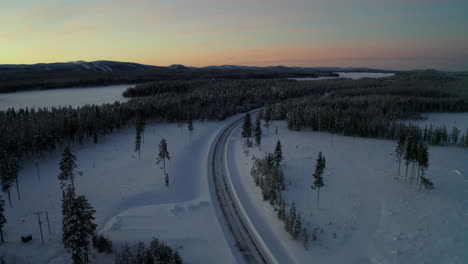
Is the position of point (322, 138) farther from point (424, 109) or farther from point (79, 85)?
point (79, 85)

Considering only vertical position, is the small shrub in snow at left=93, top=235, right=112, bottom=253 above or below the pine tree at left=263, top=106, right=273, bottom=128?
below

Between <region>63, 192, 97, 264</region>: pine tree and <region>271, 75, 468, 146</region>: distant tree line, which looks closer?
<region>63, 192, 97, 264</region>: pine tree

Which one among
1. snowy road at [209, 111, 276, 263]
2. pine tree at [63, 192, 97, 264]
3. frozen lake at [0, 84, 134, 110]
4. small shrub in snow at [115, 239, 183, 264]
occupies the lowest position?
snowy road at [209, 111, 276, 263]

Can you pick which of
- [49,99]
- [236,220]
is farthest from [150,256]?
[49,99]

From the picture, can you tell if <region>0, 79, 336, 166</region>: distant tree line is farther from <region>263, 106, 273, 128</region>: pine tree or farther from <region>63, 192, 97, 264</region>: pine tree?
<region>63, 192, 97, 264</region>: pine tree

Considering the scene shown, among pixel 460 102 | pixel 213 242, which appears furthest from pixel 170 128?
pixel 460 102

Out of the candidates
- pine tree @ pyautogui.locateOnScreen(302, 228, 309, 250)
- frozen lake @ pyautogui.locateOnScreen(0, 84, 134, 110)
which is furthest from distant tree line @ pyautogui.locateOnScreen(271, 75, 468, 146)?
frozen lake @ pyautogui.locateOnScreen(0, 84, 134, 110)

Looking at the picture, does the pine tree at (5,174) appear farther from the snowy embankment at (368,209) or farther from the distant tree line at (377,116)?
the distant tree line at (377,116)
